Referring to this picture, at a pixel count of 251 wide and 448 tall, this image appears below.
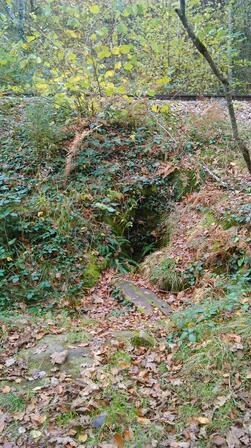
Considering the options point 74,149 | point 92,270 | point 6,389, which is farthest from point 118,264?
point 6,389

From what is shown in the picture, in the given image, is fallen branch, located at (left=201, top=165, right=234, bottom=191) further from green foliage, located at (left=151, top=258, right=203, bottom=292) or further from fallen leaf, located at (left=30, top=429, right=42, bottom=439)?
fallen leaf, located at (left=30, top=429, right=42, bottom=439)

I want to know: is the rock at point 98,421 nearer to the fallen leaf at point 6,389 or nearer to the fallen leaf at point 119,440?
the fallen leaf at point 119,440

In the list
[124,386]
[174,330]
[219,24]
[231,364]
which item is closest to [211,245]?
[174,330]

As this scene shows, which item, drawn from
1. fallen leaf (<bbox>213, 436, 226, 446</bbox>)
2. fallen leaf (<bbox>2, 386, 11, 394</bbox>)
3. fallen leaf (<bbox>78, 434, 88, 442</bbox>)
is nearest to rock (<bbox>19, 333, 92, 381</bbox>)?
fallen leaf (<bbox>2, 386, 11, 394</bbox>)

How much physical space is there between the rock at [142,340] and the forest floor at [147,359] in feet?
0.04

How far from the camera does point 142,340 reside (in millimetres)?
4199

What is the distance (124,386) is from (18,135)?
598 centimetres

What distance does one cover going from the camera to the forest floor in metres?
3.11

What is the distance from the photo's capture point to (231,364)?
3.52 m

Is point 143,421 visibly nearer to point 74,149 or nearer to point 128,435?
point 128,435

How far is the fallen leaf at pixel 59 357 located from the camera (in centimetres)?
388

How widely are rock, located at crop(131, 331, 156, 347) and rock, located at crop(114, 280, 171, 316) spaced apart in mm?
813

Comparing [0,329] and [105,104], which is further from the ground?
[105,104]

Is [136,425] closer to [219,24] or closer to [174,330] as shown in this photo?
[174,330]
